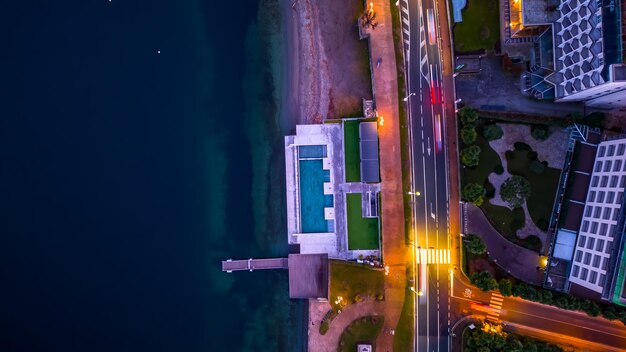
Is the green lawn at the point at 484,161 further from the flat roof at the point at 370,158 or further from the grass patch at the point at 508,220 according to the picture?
the flat roof at the point at 370,158

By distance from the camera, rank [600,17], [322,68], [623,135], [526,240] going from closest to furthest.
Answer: [600,17]
[623,135]
[526,240]
[322,68]

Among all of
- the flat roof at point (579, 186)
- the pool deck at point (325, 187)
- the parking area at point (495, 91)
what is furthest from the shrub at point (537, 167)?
the pool deck at point (325, 187)

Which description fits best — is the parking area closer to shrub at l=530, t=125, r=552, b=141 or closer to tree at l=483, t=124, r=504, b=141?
shrub at l=530, t=125, r=552, b=141

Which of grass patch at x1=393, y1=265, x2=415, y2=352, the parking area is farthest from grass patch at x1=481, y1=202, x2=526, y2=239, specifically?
the parking area

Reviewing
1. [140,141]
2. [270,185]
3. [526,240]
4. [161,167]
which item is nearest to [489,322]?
[526,240]

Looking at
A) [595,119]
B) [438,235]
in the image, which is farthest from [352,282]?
[595,119]

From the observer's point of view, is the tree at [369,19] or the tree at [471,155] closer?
the tree at [471,155]

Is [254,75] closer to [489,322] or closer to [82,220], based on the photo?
[82,220]
